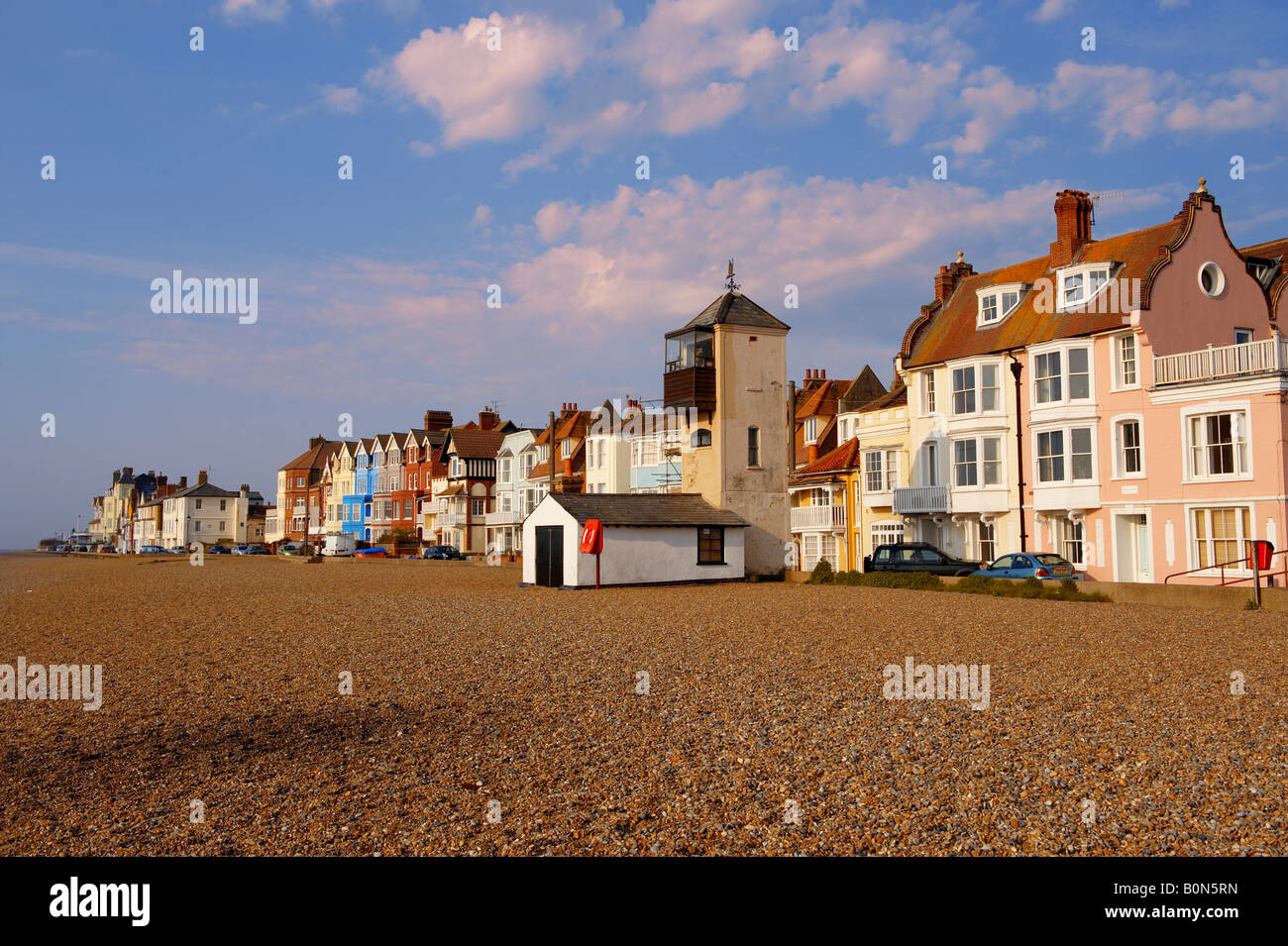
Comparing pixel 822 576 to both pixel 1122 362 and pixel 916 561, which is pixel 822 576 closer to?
pixel 916 561

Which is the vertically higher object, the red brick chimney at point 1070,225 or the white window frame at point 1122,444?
the red brick chimney at point 1070,225

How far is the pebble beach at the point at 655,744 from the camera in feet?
25.0

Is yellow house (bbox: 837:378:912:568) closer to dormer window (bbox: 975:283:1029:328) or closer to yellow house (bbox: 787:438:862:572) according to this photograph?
yellow house (bbox: 787:438:862:572)

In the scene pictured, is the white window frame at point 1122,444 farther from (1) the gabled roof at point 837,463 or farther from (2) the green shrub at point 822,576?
(1) the gabled roof at point 837,463

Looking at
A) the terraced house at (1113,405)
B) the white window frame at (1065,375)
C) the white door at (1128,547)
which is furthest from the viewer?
the white window frame at (1065,375)

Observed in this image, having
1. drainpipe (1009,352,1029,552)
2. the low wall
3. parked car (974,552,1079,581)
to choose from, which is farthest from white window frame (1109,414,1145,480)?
the low wall

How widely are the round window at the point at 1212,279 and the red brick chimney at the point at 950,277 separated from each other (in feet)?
35.7

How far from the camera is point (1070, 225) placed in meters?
38.8

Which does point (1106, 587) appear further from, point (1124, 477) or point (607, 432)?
point (607, 432)

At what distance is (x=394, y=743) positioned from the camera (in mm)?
10727

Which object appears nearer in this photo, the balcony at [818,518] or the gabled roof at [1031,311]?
the gabled roof at [1031,311]

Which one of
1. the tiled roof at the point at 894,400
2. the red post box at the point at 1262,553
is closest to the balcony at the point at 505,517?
→ the tiled roof at the point at 894,400

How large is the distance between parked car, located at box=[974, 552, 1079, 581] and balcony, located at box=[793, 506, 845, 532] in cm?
1387

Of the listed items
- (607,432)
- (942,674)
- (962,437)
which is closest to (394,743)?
(942,674)
